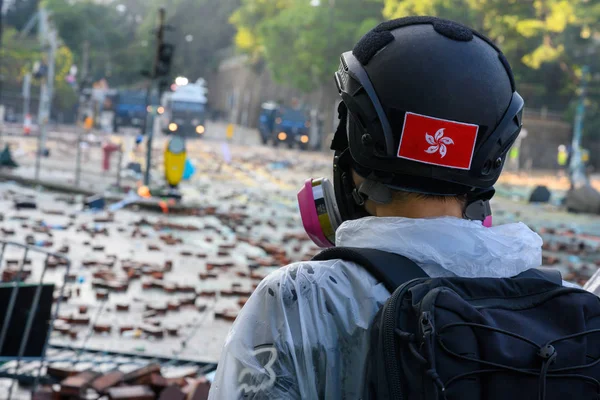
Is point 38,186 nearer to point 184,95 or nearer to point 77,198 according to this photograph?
point 77,198

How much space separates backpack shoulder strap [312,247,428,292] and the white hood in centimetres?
3

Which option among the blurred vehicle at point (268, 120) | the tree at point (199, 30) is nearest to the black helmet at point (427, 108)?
the blurred vehicle at point (268, 120)

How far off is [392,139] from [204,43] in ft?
306

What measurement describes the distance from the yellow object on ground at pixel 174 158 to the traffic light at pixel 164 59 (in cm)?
235

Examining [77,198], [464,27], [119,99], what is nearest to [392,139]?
[464,27]

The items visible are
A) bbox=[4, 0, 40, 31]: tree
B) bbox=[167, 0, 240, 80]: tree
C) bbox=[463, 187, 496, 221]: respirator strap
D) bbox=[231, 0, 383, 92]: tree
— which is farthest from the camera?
bbox=[167, 0, 240, 80]: tree

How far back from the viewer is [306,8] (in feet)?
172

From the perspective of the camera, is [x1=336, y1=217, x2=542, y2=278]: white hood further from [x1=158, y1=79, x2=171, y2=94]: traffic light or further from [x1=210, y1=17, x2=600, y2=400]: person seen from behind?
[x1=158, y1=79, x2=171, y2=94]: traffic light

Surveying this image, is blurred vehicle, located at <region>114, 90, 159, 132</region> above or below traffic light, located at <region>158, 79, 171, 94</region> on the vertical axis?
below

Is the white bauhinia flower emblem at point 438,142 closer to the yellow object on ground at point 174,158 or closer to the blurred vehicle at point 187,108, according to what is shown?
the yellow object on ground at point 174,158

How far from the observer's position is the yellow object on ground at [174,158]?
17047 mm

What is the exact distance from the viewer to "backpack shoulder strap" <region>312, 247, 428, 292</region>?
1.64 meters

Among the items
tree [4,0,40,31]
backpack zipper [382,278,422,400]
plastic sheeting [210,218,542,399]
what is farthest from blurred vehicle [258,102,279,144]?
backpack zipper [382,278,422,400]

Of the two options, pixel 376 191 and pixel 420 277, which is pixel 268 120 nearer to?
pixel 376 191
